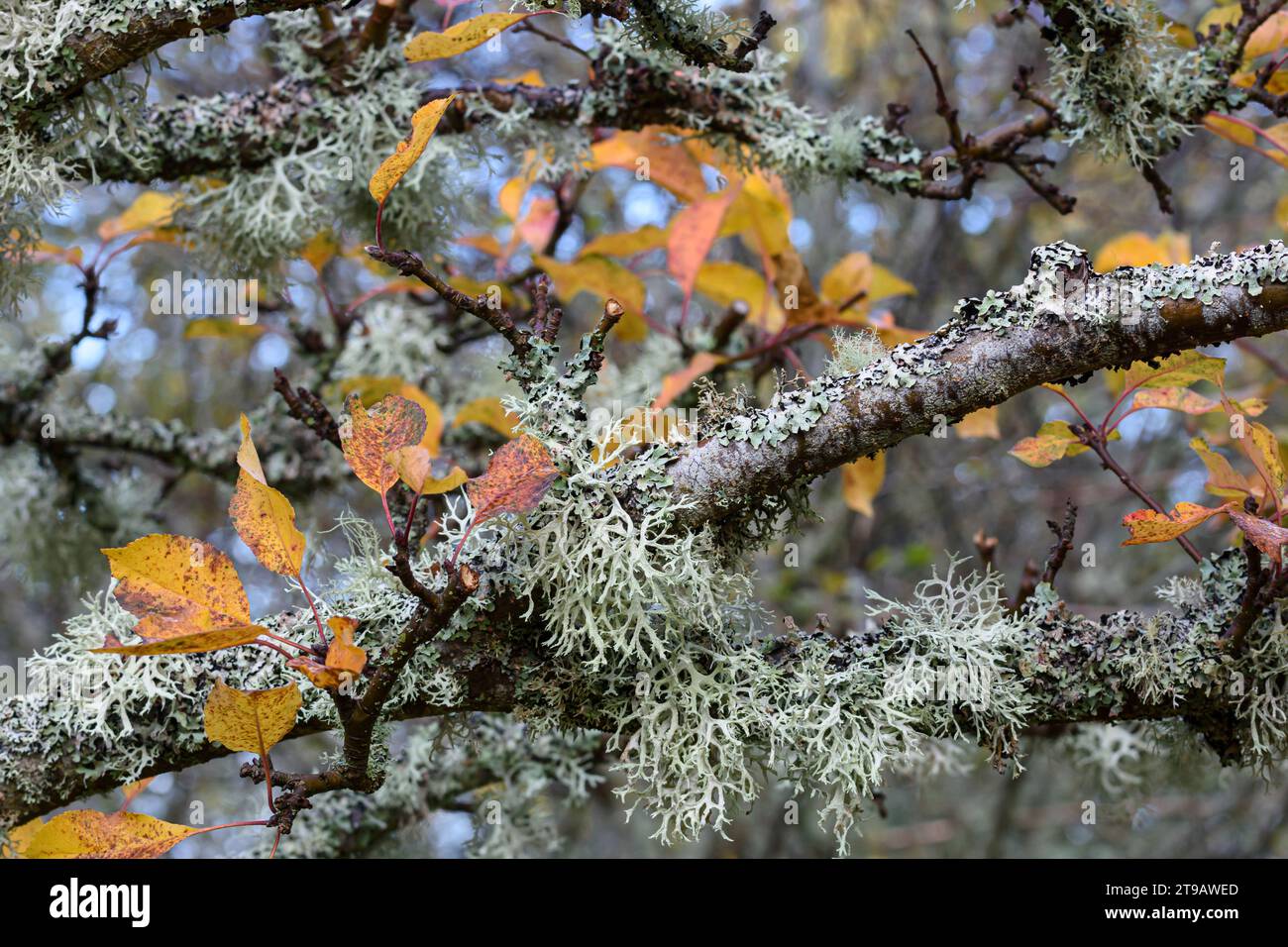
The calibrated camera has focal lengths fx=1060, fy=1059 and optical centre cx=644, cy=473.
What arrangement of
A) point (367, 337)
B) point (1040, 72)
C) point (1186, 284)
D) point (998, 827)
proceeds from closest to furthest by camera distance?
point (1186, 284) → point (367, 337) → point (998, 827) → point (1040, 72)

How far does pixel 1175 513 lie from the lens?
90 cm

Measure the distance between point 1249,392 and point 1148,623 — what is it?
2045mm

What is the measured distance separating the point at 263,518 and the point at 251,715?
15cm

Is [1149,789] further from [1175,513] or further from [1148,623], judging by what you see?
[1175,513]

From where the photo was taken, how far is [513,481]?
30.9 inches

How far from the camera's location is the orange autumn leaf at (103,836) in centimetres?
79

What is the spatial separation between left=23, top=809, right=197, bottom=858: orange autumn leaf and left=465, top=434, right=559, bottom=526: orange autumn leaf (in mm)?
330

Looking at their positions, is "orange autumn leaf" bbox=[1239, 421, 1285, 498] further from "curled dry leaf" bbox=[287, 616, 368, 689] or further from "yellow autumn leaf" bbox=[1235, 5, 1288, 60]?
"curled dry leaf" bbox=[287, 616, 368, 689]

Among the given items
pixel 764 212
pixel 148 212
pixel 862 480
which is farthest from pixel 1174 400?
pixel 148 212

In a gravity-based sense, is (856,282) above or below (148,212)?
below

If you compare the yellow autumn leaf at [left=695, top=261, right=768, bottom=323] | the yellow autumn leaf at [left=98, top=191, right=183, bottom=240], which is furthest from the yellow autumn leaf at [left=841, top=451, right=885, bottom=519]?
the yellow autumn leaf at [left=98, top=191, right=183, bottom=240]

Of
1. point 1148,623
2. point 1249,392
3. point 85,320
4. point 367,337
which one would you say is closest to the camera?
point 1148,623

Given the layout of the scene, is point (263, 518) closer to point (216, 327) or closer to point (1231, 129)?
point (216, 327)
